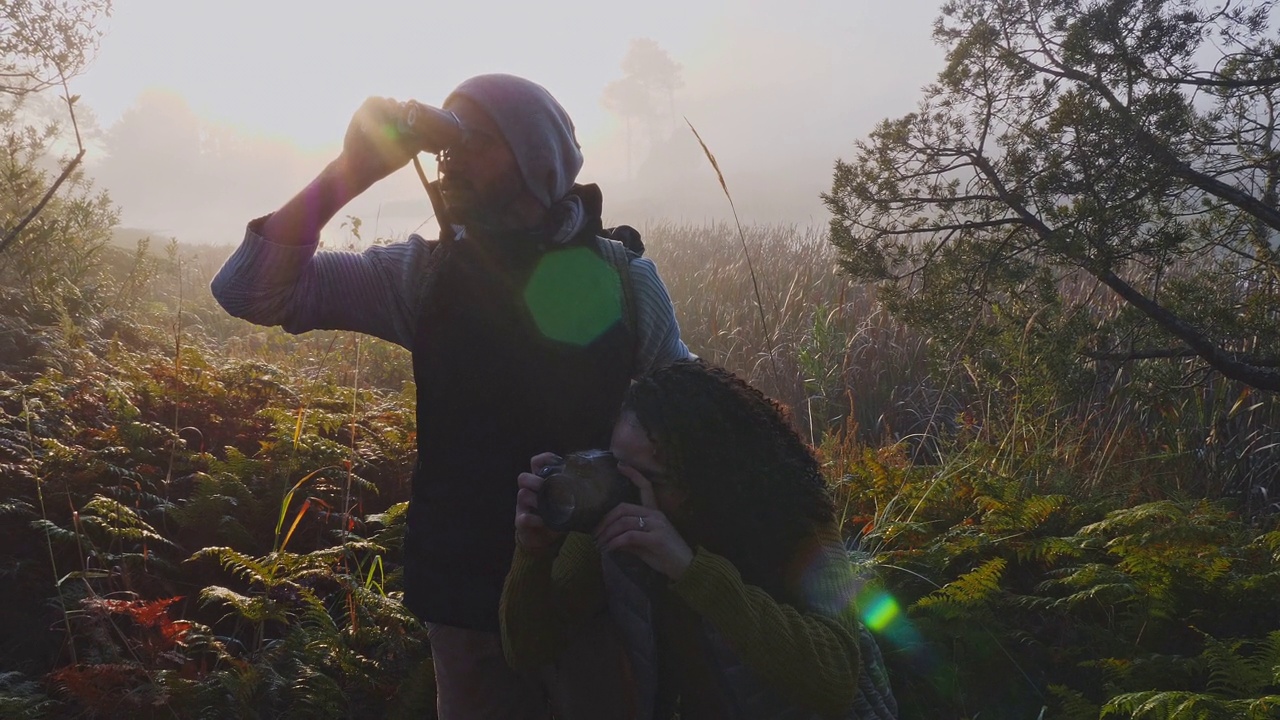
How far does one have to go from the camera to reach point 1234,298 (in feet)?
13.8

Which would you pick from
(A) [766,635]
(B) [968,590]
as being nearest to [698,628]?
(A) [766,635]

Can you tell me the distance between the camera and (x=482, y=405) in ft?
6.38

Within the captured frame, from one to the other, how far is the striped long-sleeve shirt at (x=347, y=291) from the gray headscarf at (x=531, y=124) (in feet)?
0.99

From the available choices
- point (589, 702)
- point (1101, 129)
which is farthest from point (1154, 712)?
point (1101, 129)

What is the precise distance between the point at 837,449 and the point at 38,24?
19.4 feet

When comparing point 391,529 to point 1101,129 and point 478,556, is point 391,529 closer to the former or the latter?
point 478,556

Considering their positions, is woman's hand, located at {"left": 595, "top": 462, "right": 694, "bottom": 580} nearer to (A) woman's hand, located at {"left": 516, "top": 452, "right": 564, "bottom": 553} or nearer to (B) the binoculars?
(A) woman's hand, located at {"left": 516, "top": 452, "right": 564, "bottom": 553}

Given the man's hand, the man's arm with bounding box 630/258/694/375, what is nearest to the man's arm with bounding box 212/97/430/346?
the man's hand

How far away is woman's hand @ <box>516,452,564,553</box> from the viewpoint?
1579 mm

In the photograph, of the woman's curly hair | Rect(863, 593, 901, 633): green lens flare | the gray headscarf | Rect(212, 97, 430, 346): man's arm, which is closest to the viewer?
the woman's curly hair

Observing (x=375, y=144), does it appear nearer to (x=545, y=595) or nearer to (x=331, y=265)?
(x=331, y=265)

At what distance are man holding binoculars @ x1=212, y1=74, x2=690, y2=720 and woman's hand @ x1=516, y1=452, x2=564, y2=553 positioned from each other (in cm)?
28

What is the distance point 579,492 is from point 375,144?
828 millimetres

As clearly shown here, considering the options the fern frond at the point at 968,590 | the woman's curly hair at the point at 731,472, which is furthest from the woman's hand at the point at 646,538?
the fern frond at the point at 968,590
